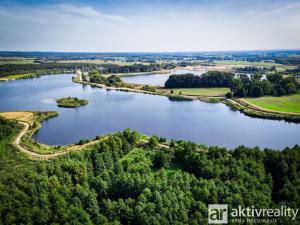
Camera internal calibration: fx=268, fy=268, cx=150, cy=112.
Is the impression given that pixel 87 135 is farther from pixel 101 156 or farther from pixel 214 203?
pixel 214 203

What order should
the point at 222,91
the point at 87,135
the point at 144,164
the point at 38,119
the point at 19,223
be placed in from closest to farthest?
A: the point at 19,223, the point at 144,164, the point at 87,135, the point at 38,119, the point at 222,91

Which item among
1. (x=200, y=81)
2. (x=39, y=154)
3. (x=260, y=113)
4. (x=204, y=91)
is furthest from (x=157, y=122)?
(x=200, y=81)

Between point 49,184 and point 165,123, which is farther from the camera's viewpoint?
point 165,123

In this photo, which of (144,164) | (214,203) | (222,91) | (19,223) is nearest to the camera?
(19,223)

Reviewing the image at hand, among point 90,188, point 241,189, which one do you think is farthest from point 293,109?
point 90,188

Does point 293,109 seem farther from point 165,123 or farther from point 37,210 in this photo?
point 37,210
